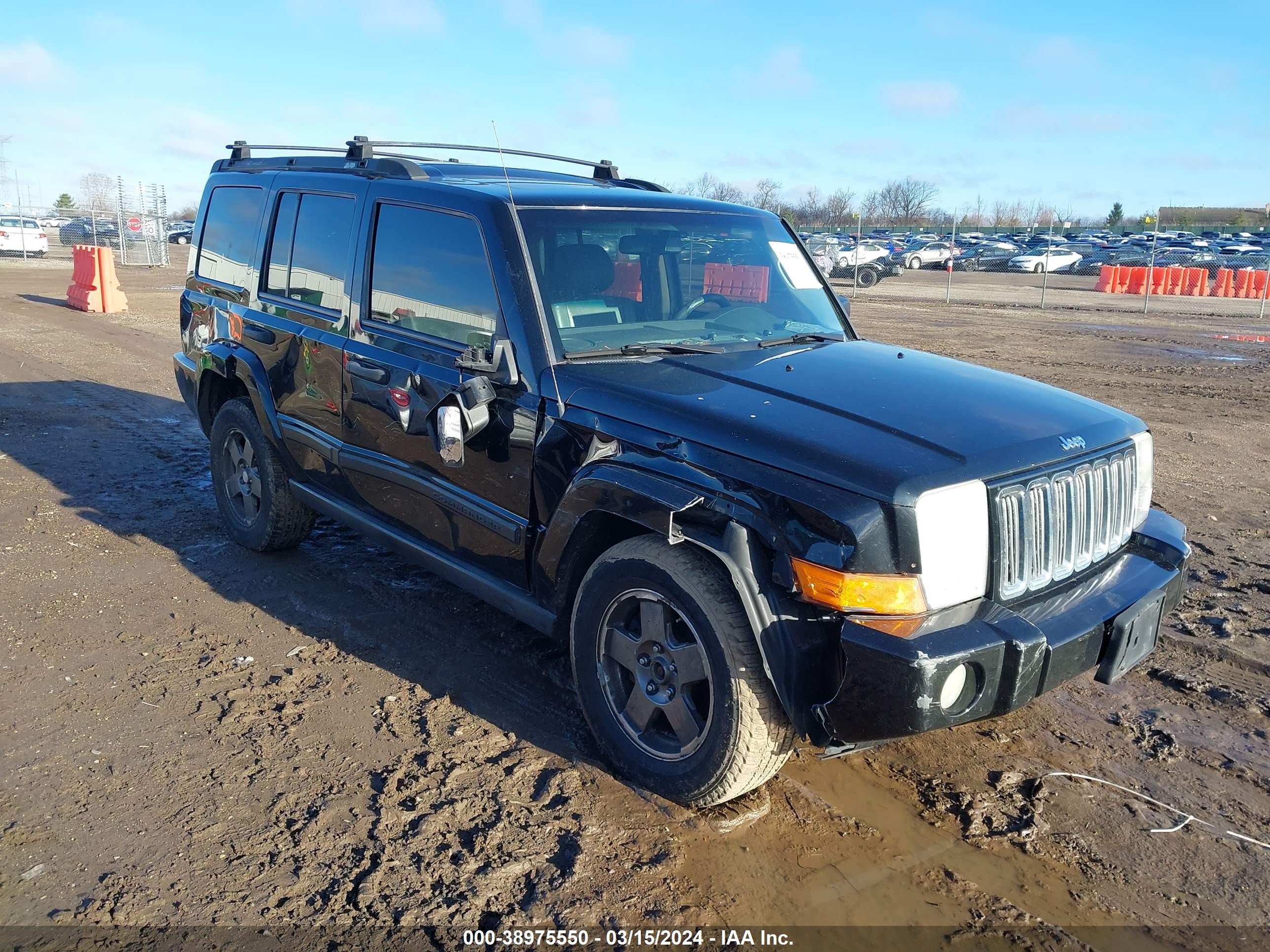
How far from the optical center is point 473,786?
3.43 meters

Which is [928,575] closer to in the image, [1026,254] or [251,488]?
[251,488]

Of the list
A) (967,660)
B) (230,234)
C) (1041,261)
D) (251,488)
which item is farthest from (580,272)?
(1041,261)

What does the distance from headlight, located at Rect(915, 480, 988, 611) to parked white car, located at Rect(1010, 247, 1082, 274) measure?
144ft

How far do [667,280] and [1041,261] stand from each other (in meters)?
43.4

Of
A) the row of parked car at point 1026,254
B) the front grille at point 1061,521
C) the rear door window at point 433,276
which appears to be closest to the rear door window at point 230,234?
the rear door window at point 433,276

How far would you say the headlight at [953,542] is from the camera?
2793 mm

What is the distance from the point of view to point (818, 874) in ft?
9.80

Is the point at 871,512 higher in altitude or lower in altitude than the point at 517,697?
higher

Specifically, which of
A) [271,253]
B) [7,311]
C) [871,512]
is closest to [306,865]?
[871,512]

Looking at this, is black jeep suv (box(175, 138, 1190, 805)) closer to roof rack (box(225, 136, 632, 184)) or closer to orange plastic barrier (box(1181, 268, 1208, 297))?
roof rack (box(225, 136, 632, 184))

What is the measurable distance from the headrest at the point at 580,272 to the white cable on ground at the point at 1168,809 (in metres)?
2.47

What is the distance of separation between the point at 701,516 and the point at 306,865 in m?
1.60

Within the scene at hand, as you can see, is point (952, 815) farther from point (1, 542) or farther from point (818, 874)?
point (1, 542)

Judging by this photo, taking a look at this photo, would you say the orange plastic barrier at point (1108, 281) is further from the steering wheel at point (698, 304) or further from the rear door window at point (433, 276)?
the rear door window at point (433, 276)
